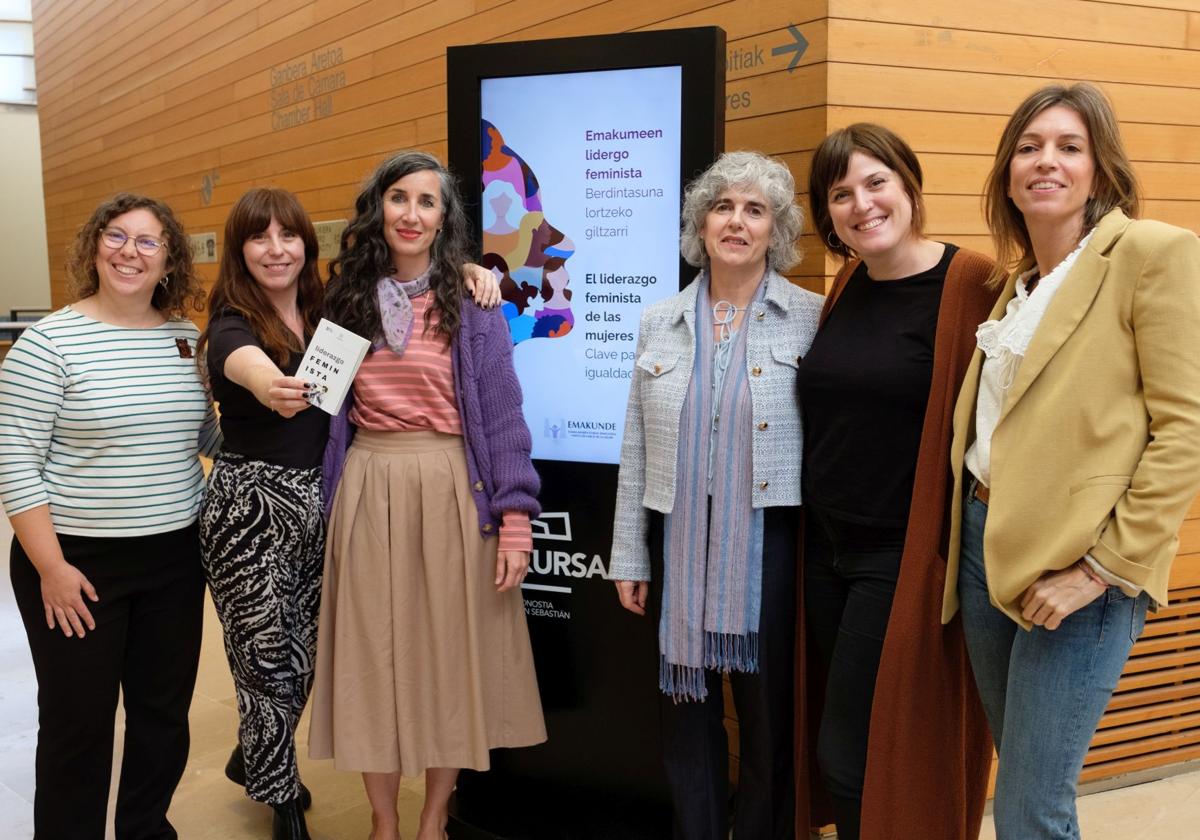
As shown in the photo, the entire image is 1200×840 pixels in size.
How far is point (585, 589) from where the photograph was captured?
283 cm

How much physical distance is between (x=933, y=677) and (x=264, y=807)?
84.5 inches

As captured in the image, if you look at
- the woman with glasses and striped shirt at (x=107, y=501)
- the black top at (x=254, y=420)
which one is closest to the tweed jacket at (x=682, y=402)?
the black top at (x=254, y=420)

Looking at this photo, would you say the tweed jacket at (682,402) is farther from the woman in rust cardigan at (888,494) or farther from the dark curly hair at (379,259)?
the dark curly hair at (379,259)

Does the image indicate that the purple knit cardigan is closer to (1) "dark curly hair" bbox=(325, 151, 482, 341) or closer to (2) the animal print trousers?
(1) "dark curly hair" bbox=(325, 151, 482, 341)

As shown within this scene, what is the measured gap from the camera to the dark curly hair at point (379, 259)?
246 centimetres

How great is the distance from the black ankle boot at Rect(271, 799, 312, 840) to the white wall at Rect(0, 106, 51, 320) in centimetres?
1526

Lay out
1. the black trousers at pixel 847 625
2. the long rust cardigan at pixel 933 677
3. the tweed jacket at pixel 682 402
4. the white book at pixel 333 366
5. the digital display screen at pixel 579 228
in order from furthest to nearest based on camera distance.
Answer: the digital display screen at pixel 579 228 → the white book at pixel 333 366 → the tweed jacket at pixel 682 402 → the black trousers at pixel 847 625 → the long rust cardigan at pixel 933 677

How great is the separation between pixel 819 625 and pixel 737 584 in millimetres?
202

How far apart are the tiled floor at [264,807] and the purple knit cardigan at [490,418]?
3.81 feet

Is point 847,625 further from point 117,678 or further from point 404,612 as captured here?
point 117,678

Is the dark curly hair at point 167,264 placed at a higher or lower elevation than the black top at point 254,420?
higher

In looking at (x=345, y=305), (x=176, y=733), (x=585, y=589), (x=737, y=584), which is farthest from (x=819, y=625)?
(x=176, y=733)

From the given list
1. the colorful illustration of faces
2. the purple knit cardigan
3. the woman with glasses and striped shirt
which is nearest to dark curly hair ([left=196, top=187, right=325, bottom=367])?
the woman with glasses and striped shirt

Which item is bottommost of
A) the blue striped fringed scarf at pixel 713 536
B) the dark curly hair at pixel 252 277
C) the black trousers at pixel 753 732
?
the black trousers at pixel 753 732
